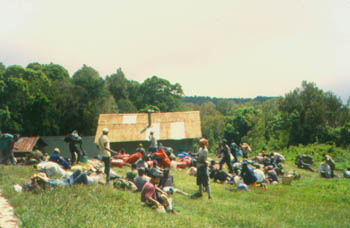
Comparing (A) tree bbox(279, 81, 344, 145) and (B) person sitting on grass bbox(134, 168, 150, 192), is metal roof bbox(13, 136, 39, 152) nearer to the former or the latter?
(B) person sitting on grass bbox(134, 168, 150, 192)

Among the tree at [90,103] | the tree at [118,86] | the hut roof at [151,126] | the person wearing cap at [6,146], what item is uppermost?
the tree at [118,86]

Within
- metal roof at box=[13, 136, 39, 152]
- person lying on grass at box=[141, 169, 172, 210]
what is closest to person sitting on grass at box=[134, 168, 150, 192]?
person lying on grass at box=[141, 169, 172, 210]

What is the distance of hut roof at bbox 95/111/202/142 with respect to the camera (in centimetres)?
3400

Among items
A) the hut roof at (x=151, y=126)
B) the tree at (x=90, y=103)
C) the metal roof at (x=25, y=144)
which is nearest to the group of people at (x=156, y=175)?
the hut roof at (x=151, y=126)

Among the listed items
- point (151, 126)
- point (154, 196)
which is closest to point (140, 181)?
point (154, 196)

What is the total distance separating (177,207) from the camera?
9.95 m

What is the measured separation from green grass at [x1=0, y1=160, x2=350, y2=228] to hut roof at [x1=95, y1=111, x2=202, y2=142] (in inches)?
800

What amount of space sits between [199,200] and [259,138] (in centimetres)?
4505

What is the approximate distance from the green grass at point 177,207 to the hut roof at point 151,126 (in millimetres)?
20330

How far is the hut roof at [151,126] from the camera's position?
3400 cm

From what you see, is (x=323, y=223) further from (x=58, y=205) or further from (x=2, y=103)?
(x=2, y=103)

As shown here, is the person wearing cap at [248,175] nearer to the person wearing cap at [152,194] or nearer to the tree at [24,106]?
the person wearing cap at [152,194]

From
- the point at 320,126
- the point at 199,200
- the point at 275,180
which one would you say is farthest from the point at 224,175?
the point at 320,126

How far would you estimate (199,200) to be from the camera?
11.1 m
